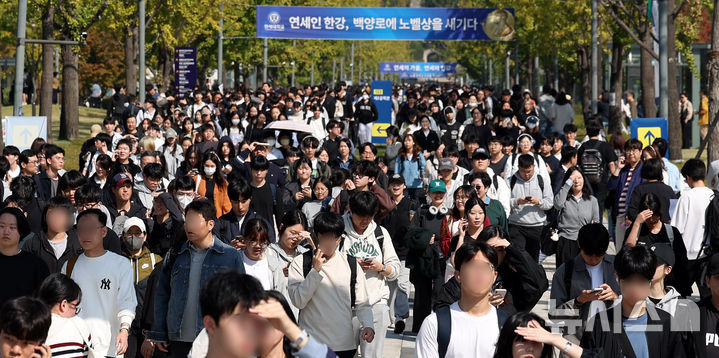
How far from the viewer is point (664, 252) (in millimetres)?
7801

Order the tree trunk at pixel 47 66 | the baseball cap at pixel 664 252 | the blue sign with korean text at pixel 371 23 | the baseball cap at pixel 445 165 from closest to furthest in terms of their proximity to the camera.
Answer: the baseball cap at pixel 664 252
the baseball cap at pixel 445 165
the tree trunk at pixel 47 66
the blue sign with korean text at pixel 371 23

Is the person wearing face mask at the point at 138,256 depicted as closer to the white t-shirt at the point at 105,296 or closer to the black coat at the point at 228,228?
the white t-shirt at the point at 105,296

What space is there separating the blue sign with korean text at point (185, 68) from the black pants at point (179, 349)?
92.9 feet

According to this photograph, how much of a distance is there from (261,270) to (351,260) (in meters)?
0.85

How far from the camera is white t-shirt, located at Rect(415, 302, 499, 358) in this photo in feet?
17.0

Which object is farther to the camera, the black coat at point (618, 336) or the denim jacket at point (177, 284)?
the denim jacket at point (177, 284)

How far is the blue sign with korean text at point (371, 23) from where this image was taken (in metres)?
39.9

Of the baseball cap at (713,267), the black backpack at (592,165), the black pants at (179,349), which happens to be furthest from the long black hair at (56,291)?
the black backpack at (592,165)

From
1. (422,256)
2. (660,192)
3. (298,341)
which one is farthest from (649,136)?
(298,341)

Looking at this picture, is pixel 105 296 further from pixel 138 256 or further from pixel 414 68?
pixel 414 68

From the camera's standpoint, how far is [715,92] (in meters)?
18.4

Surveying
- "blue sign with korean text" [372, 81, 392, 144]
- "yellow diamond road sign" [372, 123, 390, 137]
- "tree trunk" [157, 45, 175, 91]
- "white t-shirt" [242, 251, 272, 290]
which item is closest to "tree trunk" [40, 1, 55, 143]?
"yellow diamond road sign" [372, 123, 390, 137]

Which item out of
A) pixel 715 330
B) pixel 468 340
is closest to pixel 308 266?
pixel 468 340

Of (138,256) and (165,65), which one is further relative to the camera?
(165,65)
